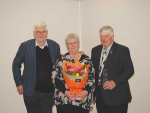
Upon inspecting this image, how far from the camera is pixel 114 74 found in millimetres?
2240

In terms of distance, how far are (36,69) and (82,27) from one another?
6.35 feet

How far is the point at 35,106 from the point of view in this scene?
255 cm

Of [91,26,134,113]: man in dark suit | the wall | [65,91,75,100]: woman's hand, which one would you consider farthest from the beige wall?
[65,91,75,100]: woman's hand

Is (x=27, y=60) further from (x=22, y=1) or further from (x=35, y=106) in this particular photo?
(x=22, y=1)

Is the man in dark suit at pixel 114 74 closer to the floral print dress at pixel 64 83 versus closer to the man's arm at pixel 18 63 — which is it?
the floral print dress at pixel 64 83

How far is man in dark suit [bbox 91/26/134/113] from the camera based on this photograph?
2.19 metres

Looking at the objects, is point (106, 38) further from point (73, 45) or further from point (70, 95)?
point (70, 95)
